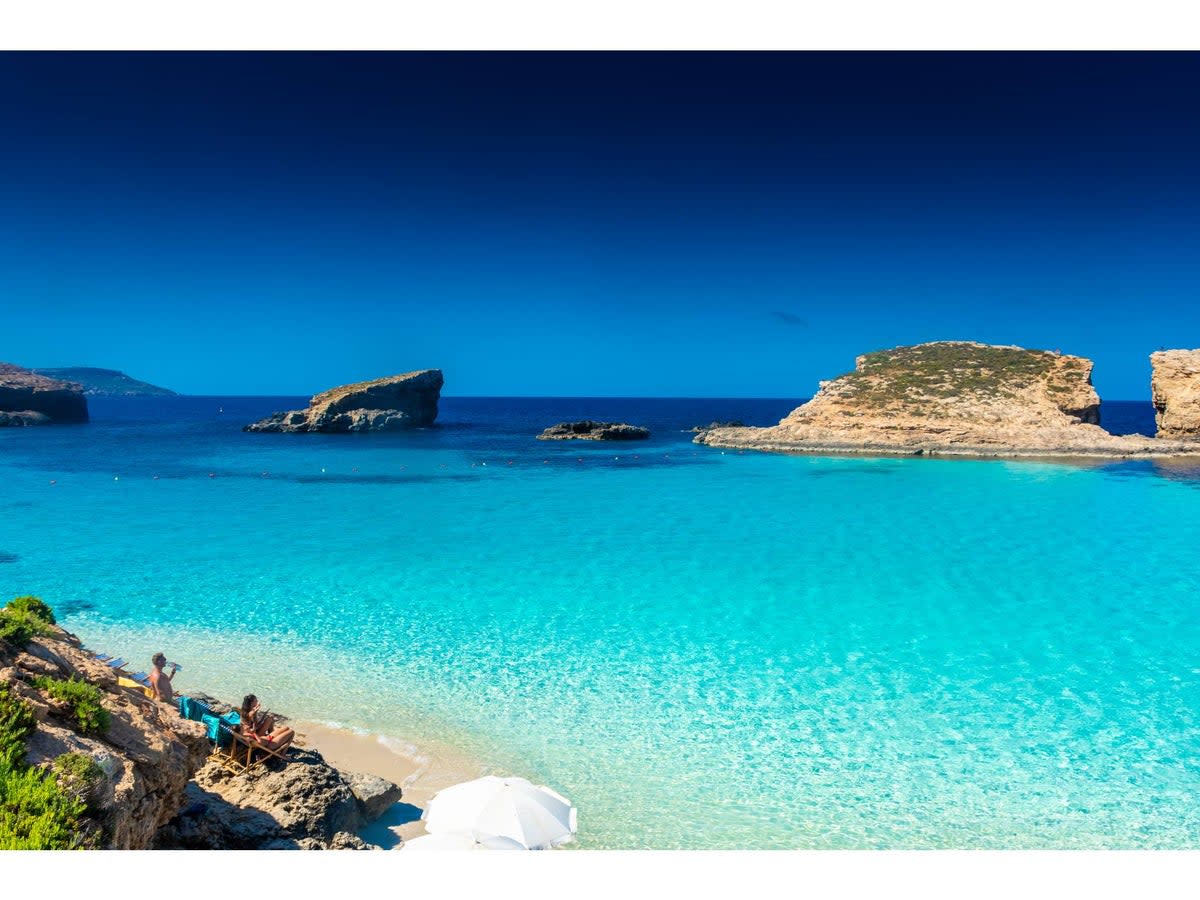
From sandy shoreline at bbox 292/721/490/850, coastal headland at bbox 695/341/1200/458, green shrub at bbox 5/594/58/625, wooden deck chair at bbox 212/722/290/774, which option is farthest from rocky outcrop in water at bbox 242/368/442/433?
wooden deck chair at bbox 212/722/290/774

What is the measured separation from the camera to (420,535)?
25609 millimetres

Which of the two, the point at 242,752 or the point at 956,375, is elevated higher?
the point at 956,375

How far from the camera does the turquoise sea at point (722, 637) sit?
895cm

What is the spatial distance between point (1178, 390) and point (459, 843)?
69946 millimetres

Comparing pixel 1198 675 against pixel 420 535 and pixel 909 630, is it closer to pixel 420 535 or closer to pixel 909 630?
pixel 909 630

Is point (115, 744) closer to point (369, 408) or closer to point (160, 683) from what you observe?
point (160, 683)

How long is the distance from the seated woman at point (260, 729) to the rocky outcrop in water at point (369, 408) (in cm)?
7658

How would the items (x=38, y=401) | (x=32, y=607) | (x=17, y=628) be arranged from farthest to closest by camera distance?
(x=38, y=401), (x=32, y=607), (x=17, y=628)

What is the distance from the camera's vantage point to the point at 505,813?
7.62 m

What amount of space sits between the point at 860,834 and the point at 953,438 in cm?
5310

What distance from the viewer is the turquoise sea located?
29.3 feet

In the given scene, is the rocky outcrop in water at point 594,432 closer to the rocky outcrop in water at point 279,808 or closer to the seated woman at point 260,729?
the seated woman at point 260,729

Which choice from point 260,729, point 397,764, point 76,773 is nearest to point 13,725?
point 76,773

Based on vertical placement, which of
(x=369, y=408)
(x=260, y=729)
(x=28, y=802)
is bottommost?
(x=260, y=729)
